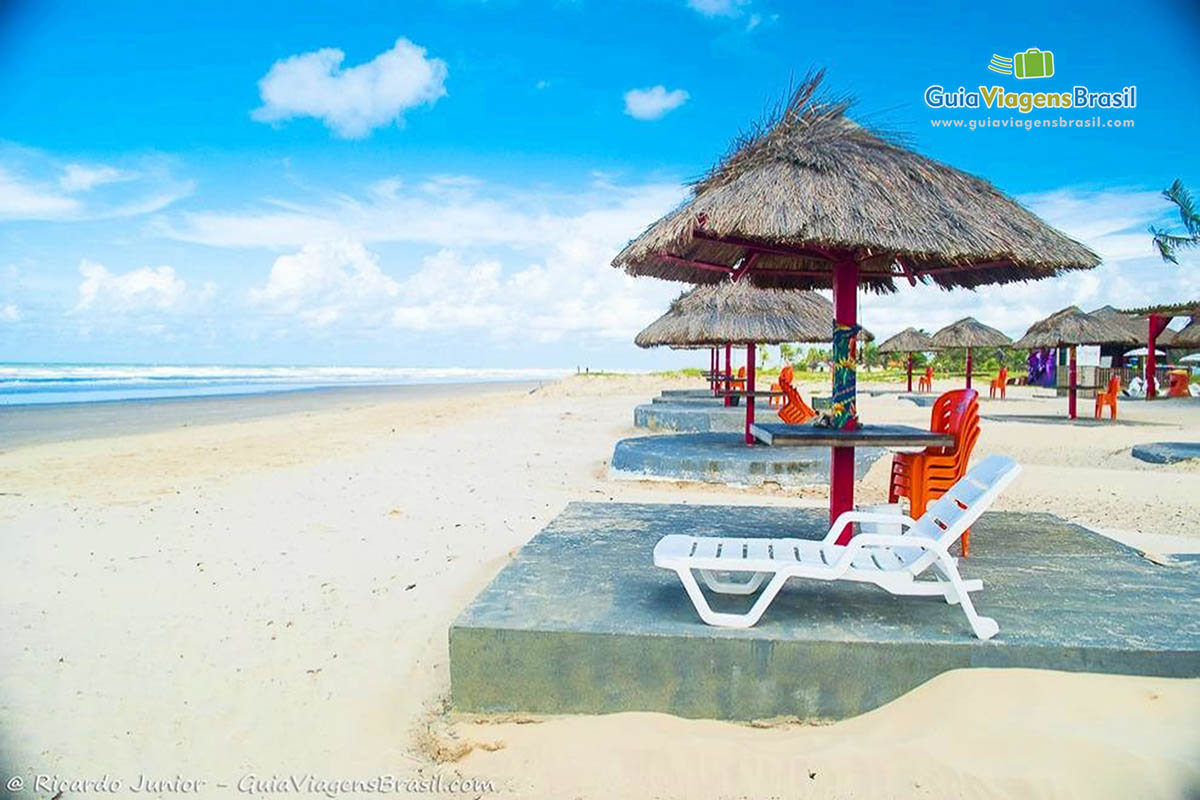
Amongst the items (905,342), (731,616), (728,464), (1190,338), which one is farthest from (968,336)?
(731,616)

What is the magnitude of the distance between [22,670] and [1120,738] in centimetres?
479

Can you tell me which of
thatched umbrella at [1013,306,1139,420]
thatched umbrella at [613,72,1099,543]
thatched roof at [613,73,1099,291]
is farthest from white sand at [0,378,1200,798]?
thatched umbrella at [1013,306,1139,420]

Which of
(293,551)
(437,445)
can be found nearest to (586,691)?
(293,551)

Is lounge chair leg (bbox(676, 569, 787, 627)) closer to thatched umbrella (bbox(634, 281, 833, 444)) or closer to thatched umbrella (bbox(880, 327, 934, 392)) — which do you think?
thatched umbrella (bbox(634, 281, 833, 444))

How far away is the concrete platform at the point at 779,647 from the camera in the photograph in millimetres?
2986

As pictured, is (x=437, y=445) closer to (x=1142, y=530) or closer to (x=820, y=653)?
(x=1142, y=530)

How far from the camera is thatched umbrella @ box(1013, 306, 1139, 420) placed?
59.6 ft

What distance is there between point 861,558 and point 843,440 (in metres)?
1.02

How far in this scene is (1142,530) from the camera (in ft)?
21.5

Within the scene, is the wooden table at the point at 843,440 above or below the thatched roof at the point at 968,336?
below

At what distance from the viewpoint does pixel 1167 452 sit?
10680mm

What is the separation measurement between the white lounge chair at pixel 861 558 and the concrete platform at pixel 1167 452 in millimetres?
8754

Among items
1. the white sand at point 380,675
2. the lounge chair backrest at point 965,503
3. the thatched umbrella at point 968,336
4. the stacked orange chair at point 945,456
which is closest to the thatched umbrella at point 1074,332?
the thatched umbrella at point 968,336

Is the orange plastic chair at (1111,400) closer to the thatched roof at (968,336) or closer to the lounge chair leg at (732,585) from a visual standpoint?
the thatched roof at (968,336)
